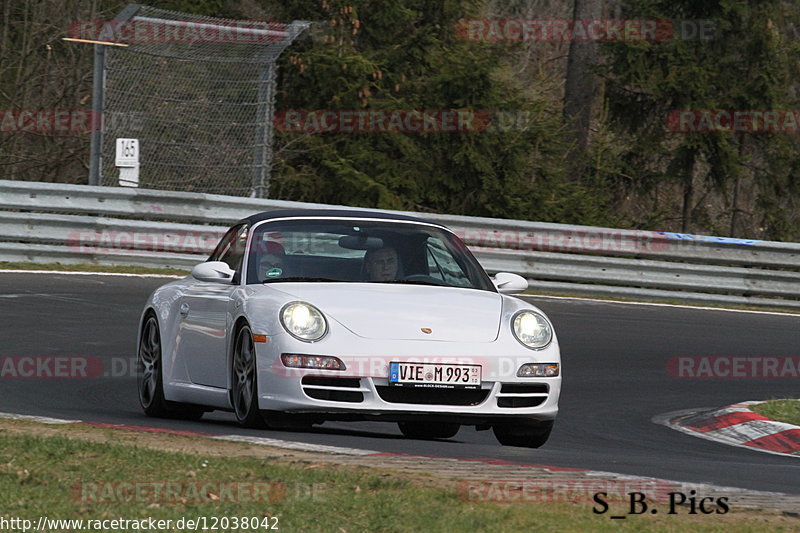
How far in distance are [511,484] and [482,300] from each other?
2.55 m

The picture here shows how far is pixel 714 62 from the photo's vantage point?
27.1 metres

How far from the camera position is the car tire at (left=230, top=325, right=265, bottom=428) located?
8148 mm

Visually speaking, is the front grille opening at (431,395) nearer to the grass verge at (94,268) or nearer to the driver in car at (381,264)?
the driver in car at (381,264)

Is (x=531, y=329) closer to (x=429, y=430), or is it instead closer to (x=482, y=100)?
(x=429, y=430)

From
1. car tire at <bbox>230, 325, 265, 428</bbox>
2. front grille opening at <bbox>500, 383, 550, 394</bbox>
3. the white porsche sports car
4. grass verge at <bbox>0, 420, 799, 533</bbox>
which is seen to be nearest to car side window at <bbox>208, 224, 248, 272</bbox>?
the white porsche sports car

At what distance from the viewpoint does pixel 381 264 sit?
9.00 metres

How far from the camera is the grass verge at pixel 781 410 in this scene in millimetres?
10195

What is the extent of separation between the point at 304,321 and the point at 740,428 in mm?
3592

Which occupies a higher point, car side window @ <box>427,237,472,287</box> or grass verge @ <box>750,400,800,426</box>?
car side window @ <box>427,237,472,287</box>

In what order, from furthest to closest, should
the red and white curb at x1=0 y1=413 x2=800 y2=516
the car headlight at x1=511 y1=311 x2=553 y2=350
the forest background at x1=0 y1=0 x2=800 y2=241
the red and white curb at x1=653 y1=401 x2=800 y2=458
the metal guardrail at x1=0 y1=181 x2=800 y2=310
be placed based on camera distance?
the forest background at x1=0 y1=0 x2=800 y2=241 → the metal guardrail at x1=0 y1=181 x2=800 y2=310 → the red and white curb at x1=653 y1=401 x2=800 y2=458 → the car headlight at x1=511 y1=311 x2=553 y2=350 → the red and white curb at x1=0 y1=413 x2=800 y2=516

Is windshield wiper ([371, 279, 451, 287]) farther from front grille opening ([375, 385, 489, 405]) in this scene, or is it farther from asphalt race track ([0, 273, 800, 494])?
front grille opening ([375, 385, 489, 405])
